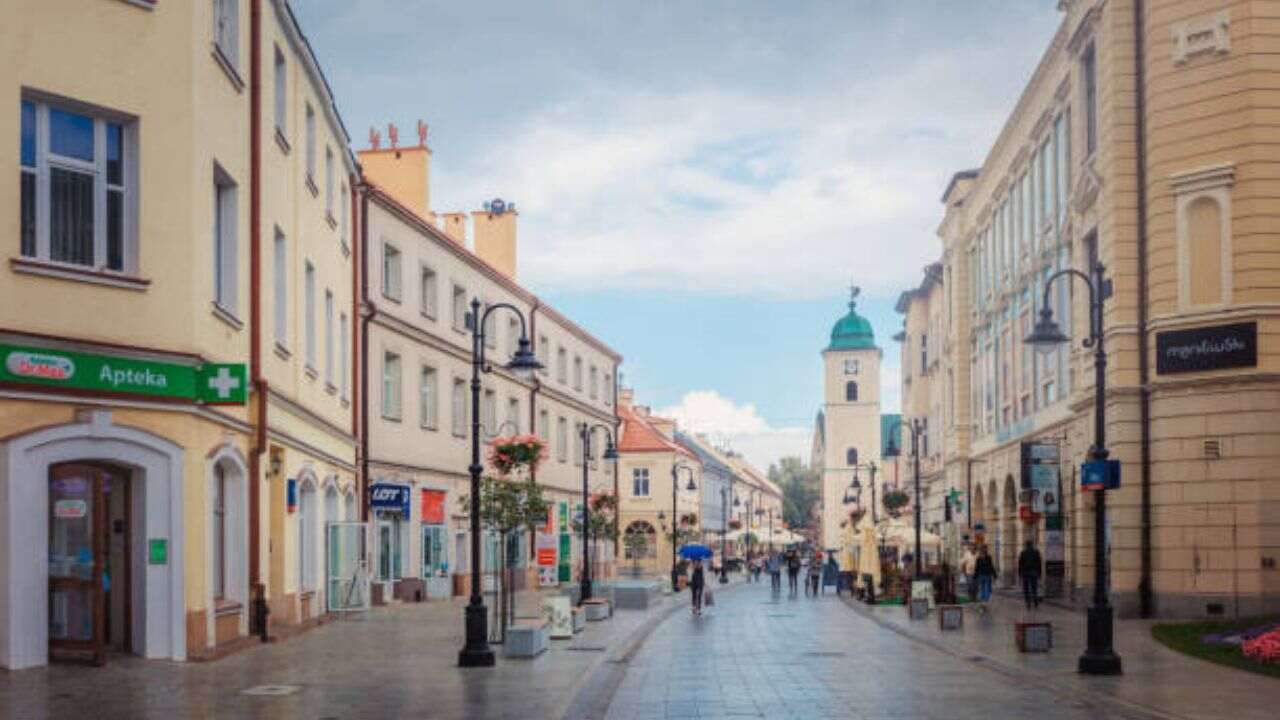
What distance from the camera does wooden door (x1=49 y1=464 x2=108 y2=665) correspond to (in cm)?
Result: 1831

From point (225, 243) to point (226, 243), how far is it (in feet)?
0.05

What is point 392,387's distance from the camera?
42250 millimetres

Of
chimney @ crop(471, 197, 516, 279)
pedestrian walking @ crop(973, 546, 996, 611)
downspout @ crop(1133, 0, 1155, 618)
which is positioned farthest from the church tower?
downspout @ crop(1133, 0, 1155, 618)

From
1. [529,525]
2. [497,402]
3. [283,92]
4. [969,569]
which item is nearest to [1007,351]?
[969,569]

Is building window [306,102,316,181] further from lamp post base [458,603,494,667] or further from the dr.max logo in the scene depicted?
lamp post base [458,603,494,667]

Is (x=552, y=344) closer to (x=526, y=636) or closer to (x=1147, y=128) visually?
(x=1147, y=128)

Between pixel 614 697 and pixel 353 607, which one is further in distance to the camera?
pixel 353 607

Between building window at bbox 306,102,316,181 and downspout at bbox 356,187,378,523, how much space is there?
7518 mm

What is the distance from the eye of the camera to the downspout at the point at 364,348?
38688mm

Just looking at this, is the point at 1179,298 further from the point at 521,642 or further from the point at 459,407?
the point at 459,407

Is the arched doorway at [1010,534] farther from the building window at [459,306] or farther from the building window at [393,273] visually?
the building window at [393,273]

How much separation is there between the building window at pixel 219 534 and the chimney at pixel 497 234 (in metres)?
36.0

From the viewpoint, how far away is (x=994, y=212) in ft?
169

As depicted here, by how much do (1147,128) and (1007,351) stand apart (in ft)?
59.6
